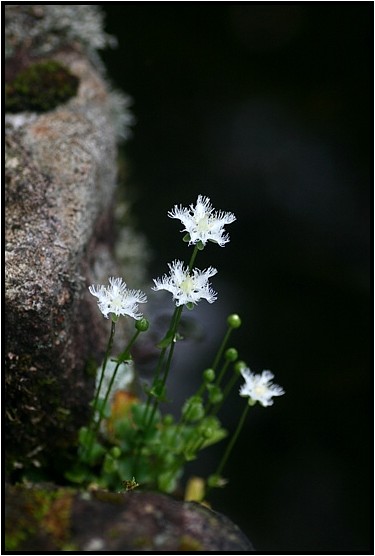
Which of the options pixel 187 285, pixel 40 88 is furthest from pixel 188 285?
pixel 40 88

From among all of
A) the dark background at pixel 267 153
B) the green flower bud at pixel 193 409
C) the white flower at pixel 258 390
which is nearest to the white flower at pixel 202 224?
the white flower at pixel 258 390

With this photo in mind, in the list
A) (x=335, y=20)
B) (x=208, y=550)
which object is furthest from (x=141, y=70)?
(x=208, y=550)

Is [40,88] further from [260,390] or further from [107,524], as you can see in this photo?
[107,524]

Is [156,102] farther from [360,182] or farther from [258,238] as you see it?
[360,182]

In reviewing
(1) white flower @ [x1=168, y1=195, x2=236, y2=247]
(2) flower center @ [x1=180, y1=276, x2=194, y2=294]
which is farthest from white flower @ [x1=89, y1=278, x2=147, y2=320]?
(1) white flower @ [x1=168, y1=195, x2=236, y2=247]

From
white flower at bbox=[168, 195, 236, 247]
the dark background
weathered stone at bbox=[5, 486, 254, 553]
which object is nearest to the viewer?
weathered stone at bbox=[5, 486, 254, 553]

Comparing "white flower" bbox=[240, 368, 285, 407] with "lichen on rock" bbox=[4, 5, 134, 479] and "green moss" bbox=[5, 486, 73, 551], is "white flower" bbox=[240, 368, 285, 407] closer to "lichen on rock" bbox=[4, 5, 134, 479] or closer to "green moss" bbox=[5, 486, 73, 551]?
"lichen on rock" bbox=[4, 5, 134, 479]
